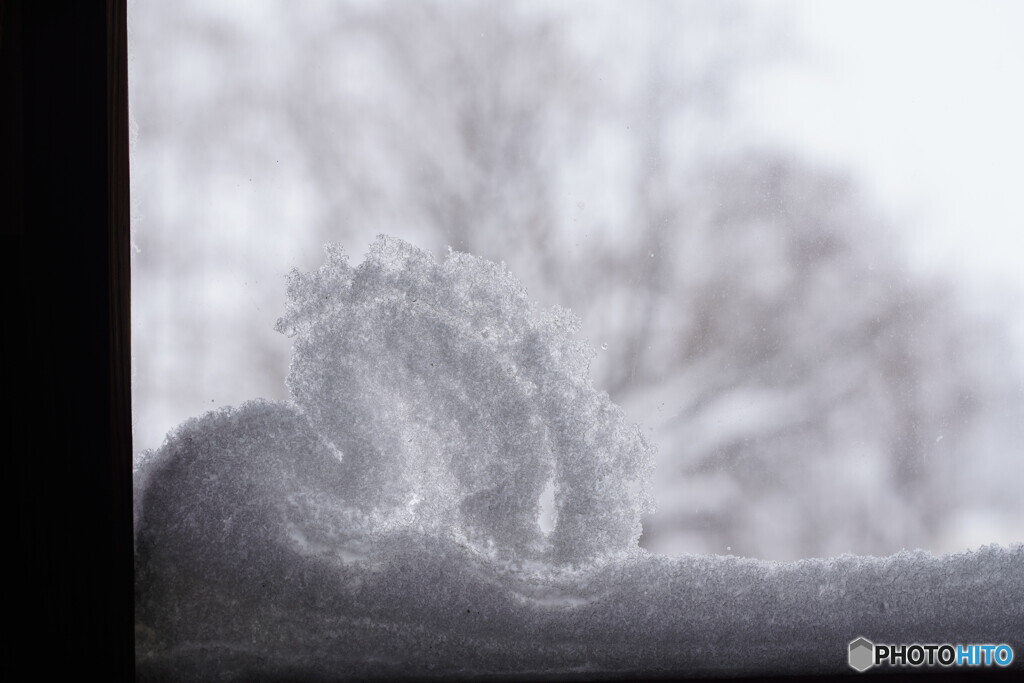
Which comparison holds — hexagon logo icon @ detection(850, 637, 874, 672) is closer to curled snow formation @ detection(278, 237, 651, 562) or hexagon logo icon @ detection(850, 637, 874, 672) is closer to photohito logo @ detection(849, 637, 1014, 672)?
photohito logo @ detection(849, 637, 1014, 672)

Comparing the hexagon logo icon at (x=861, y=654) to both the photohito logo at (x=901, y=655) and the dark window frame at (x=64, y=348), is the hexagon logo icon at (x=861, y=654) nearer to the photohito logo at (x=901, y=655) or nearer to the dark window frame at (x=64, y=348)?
the photohito logo at (x=901, y=655)

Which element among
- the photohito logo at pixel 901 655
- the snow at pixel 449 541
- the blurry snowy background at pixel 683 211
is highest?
the blurry snowy background at pixel 683 211

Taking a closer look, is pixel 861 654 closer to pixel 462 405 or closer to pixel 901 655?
pixel 901 655

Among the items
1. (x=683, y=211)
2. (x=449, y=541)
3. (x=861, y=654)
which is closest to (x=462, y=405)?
(x=449, y=541)

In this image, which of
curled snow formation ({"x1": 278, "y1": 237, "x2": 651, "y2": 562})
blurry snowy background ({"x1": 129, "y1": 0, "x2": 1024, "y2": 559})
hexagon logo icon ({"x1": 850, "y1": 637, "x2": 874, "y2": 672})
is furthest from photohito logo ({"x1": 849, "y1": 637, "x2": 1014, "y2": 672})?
curled snow formation ({"x1": 278, "y1": 237, "x2": 651, "y2": 562})

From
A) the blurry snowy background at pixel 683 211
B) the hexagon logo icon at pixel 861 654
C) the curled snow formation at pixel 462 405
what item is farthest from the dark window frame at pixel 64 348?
the hexagon logo icon at pixel 861 654

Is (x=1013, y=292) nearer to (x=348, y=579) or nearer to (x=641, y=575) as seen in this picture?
(x=641, y=575)

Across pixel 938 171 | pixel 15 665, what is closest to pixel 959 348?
pixel 938 171
